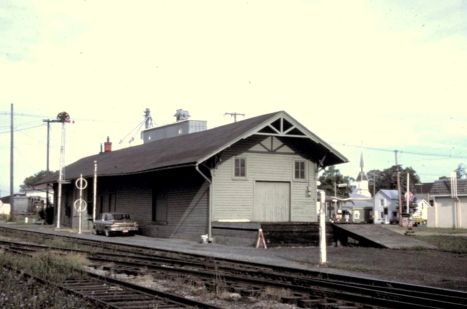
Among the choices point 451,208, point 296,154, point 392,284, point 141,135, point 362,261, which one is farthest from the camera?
point 141,135

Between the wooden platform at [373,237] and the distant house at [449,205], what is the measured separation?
30.3 metres

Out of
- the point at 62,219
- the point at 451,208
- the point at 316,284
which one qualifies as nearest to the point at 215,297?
the point at 316,284

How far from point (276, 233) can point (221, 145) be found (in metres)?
4.62

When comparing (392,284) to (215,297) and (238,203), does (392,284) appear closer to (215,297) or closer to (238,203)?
(215,297)

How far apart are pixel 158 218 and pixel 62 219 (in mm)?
16840

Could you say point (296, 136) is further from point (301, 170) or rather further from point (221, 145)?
point (221, 145)

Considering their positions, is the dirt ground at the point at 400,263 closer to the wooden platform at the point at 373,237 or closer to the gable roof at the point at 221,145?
the wooden platform at the point at 373,237

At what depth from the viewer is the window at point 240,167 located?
88.7 feet

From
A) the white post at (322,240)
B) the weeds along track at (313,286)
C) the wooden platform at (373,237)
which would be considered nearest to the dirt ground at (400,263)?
the white post at (322,240)

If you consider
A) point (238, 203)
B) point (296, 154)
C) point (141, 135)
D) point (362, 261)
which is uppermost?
point (141, 135)

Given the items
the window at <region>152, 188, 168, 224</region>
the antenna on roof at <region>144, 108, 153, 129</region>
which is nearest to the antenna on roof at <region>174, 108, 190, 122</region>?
the antenna on roof at <region>144, 108, 153, 129</region>

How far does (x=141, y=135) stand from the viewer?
6469 cm

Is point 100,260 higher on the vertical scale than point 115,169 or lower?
lower

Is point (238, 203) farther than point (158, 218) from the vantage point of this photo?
No
